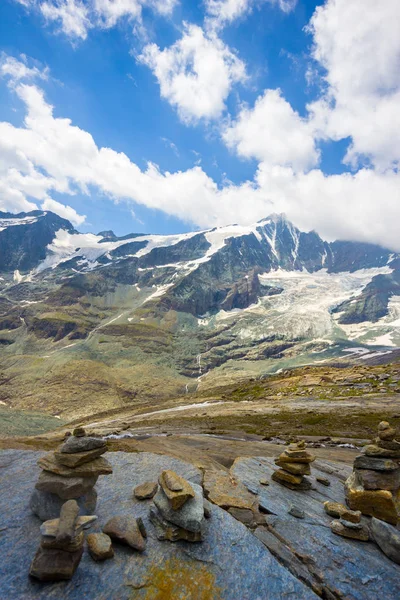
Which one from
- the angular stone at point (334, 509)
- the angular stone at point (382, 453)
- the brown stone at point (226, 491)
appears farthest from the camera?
the angular stone at point (382, 453)

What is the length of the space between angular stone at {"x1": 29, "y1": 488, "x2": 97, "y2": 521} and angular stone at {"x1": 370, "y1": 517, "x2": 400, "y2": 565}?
35.6 ft

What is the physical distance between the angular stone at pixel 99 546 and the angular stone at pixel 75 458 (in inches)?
A: 102

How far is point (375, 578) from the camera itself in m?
10.0

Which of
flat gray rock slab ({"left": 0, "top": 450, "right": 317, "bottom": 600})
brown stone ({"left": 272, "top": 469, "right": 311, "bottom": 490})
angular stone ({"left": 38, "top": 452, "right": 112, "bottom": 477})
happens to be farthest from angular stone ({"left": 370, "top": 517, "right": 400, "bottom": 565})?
angular stone ({"left": 38, "top": 452, "right": 112, "bottom": 477})

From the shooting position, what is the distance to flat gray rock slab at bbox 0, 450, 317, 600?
776cm

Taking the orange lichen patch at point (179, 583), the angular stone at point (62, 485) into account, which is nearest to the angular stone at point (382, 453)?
the orange lichen patch at point (179, 583)

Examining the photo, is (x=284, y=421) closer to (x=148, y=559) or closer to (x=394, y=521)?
(x=394, y=521)

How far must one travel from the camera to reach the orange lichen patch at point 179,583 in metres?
8.01

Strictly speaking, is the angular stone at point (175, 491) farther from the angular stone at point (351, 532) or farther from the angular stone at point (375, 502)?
the angular stone at point (375, 502)

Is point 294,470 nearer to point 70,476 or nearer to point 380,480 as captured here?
point 380,480

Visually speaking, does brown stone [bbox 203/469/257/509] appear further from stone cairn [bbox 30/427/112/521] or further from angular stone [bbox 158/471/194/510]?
stone cairn [bbox 30/427/112/521]

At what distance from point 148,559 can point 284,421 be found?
190 ft

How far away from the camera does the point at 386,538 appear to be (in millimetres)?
11234

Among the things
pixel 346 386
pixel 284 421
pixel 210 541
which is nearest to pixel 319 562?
pixel 210 541
